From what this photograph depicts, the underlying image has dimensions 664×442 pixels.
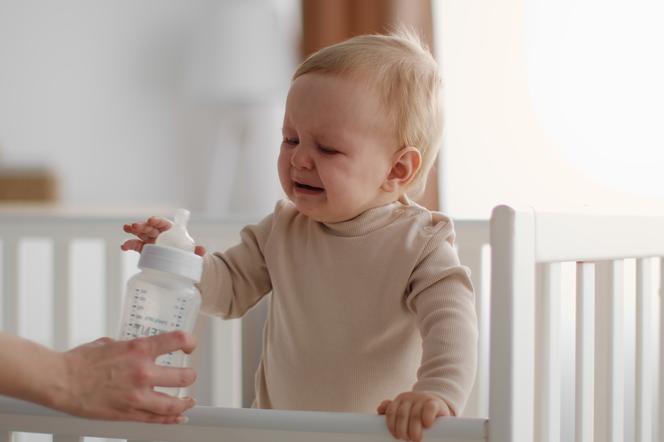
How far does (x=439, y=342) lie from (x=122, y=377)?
0.95ft

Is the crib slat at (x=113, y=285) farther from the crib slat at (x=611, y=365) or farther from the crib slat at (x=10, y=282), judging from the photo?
the crib slat at (x=611, y=365)

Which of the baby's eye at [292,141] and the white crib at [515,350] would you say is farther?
the baby's eye at [292,141]

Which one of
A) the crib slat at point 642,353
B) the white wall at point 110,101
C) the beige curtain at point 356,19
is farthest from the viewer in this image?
the white wall at point 110,101

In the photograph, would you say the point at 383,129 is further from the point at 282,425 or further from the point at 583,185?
the point at 583,185

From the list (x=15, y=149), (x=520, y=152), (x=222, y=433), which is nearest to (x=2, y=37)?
(x=15, y=149)

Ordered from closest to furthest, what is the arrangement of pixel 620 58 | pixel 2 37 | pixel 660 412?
1. pixel 660 412
2. pixel 620 58
3. pixel 2 37

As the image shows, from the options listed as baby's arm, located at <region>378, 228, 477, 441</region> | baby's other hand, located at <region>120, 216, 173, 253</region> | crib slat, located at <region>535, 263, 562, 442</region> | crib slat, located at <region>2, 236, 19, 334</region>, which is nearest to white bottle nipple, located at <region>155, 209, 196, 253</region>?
baby's other hand, located at <region>120, 216, 173, 253</region>

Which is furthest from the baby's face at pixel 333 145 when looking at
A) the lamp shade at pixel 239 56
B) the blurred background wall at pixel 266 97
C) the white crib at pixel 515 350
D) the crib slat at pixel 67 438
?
the lamp shade at pixel 239 56

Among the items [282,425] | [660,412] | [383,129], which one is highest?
[383,129]

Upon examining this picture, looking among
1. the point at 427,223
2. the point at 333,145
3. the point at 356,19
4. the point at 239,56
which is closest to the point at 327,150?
the point at 333,145

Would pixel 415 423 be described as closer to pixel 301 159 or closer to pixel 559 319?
pixel 559 319

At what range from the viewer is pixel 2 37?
2848 mm

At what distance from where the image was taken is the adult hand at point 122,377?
0.80 meters

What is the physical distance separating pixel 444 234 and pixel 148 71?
7.06ft
